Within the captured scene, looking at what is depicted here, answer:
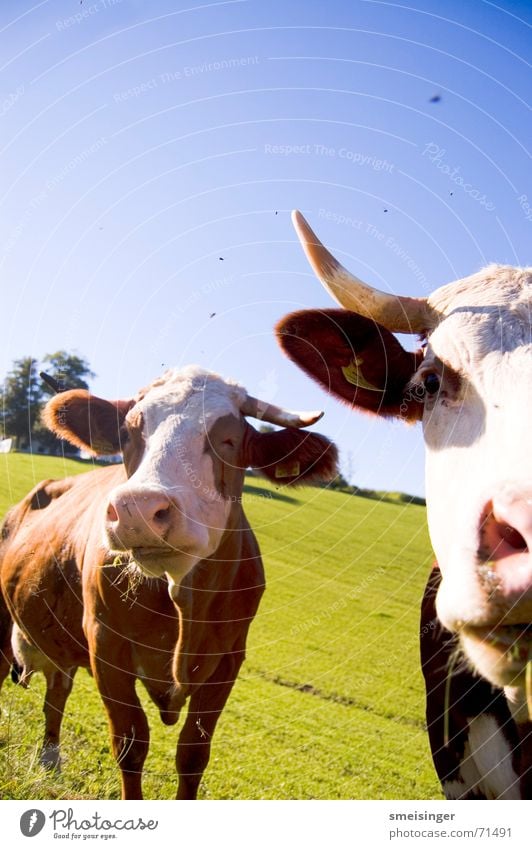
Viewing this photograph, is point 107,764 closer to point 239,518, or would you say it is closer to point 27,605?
point 27,605

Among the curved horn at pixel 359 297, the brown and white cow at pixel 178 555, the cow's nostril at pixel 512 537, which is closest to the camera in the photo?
the cow's nostril at pixel 512 537

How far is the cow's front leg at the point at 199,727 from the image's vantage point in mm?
4250

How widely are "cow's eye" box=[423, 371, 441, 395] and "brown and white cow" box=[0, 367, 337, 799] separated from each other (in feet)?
3.23

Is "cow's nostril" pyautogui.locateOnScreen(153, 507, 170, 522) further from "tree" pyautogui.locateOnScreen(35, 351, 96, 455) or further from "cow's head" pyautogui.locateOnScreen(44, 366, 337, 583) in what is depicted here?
"tree" pyautogui.locateOnScreen(35, 351, 96, 455)

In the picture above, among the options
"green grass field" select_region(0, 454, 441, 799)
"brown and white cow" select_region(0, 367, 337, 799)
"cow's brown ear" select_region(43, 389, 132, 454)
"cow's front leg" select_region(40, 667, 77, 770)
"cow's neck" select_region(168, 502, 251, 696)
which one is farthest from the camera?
"cow's front leg" select_region(40, 667, 77, 770)

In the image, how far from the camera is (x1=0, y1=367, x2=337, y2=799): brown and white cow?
380 cm

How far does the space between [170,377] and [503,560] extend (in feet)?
9.05

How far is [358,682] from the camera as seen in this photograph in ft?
28.1

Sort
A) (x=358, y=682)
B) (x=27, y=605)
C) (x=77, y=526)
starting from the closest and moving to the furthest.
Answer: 1. (x=77, y=526)
2. (x=27, y=605)
3. (x=358, y=682)

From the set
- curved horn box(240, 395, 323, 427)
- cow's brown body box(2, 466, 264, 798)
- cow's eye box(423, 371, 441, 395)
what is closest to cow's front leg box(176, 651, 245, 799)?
cow's brown body box(2, 466, 264, 798)

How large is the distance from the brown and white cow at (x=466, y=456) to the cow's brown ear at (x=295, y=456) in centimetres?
73

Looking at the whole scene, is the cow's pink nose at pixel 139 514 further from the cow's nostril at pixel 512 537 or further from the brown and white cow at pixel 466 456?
the cow's nostril at pixel 512 537
